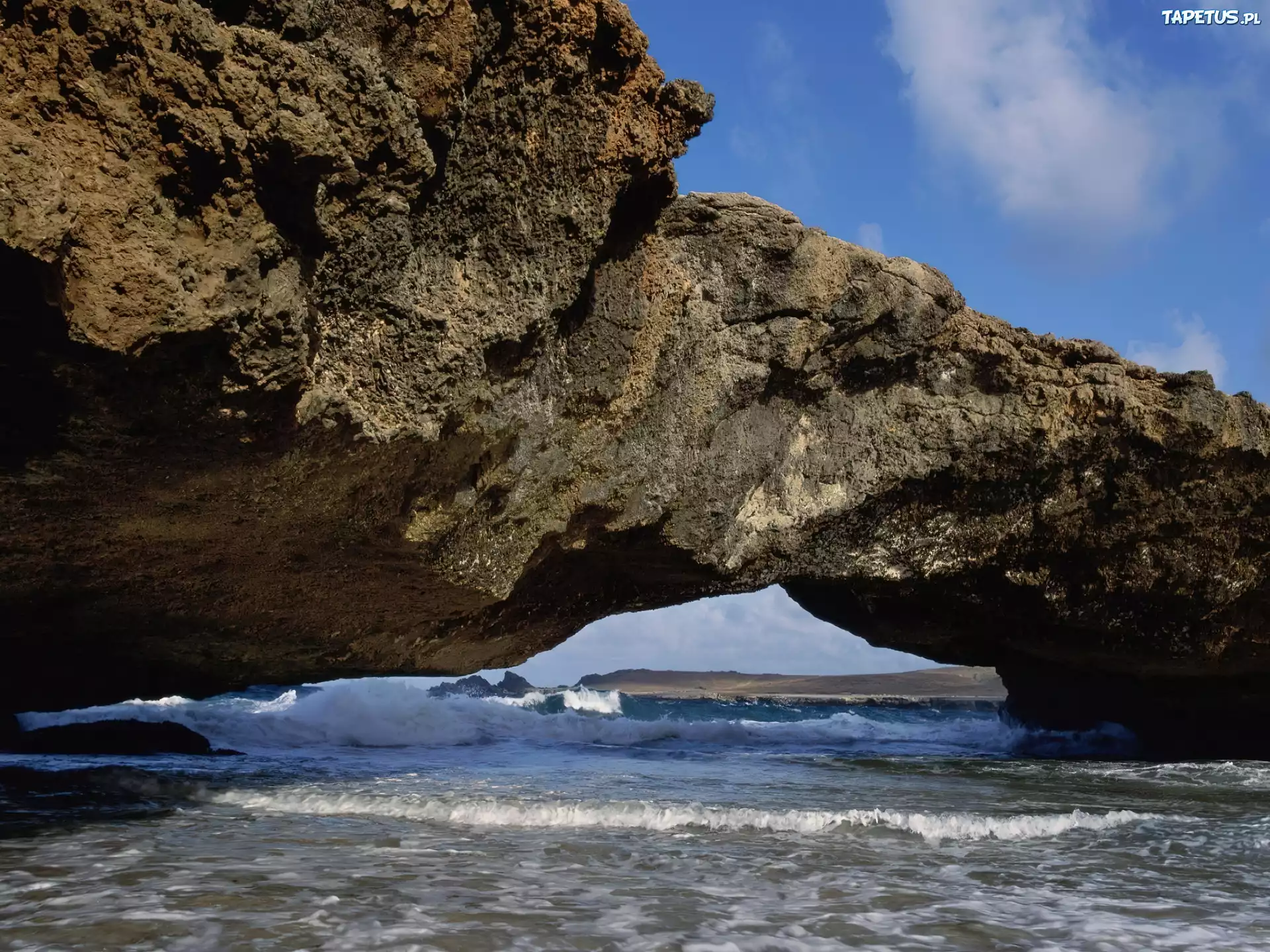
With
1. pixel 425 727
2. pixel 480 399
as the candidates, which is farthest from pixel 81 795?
pixel 425 727

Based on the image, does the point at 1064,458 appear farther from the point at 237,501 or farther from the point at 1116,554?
the point at 237,501

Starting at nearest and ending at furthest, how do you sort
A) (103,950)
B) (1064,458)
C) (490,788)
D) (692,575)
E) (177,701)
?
(103,950) < (490,788) < (692,575) < (1064,458) < (177,701)

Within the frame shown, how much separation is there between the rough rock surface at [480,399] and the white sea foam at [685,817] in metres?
1.31

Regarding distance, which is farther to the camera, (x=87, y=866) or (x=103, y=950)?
(x=87, y=866)

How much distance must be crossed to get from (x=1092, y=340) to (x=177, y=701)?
21.4 metres

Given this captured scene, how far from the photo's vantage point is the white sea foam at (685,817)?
5.24 metres

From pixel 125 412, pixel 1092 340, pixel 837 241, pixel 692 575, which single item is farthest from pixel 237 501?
pixel 1092 340

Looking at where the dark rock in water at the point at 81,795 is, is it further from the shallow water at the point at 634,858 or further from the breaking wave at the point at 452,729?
the breaking wave at the point at 452,729

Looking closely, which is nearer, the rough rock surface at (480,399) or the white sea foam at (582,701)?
the rough rock surface at (480,399)

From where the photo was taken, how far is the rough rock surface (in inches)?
136

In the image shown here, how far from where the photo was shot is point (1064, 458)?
7844mm

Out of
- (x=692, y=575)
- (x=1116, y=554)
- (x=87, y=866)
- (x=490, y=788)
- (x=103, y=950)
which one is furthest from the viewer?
(x=1116, y=554)

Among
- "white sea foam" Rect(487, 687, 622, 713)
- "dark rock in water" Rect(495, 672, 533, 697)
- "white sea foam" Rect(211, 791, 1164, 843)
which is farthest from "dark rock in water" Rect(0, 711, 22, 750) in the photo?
"dark rock in water" Rect(495, 672, 533, 697)

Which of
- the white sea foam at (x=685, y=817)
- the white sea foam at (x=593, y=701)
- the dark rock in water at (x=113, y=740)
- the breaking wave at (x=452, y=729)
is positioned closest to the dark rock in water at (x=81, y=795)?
the white sea foam at (x=685, y=817)
